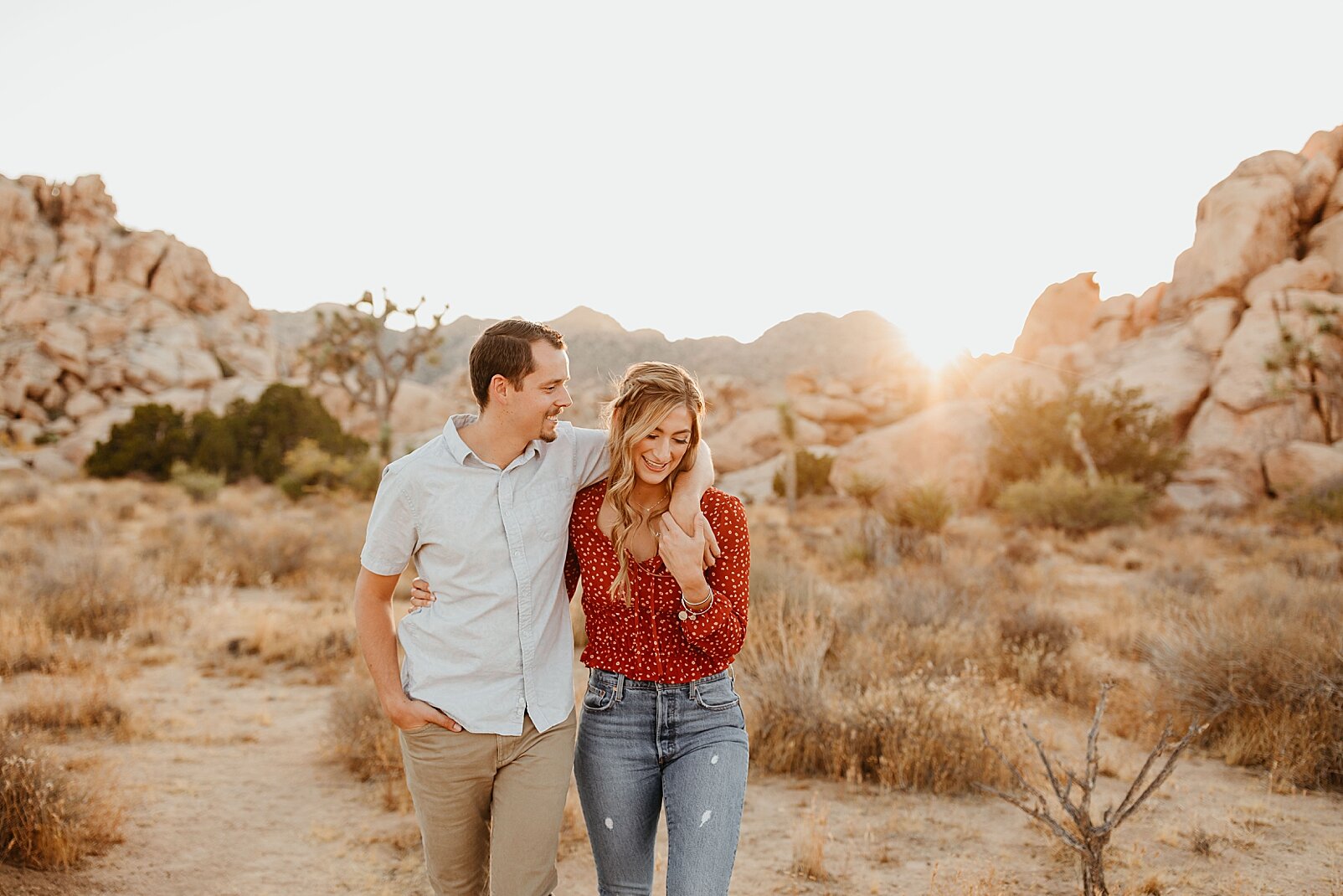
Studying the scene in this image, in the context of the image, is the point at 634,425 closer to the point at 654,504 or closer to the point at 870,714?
the point at 654,504

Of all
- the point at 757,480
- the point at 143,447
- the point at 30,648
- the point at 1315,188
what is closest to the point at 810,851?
the point at 30,648

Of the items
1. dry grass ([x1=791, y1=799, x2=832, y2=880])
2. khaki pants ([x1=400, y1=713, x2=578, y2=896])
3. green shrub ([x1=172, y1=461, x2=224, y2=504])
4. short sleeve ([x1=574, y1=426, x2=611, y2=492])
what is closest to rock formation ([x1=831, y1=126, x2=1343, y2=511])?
green shrub ([x1=172, y1=461, x2=224, y2=504])

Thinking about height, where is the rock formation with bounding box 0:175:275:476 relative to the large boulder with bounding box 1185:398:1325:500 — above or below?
above

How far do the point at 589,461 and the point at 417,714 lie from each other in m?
0.99

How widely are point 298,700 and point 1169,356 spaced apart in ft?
113

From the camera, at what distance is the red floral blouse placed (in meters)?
2.66

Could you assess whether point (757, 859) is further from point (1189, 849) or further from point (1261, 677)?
point (1261, 677)

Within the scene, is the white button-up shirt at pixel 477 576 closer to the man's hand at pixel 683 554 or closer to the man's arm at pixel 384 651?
the man's arm at pixel 384 651

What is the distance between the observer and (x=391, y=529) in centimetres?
265

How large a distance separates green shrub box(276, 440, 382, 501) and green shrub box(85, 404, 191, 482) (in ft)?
18.0

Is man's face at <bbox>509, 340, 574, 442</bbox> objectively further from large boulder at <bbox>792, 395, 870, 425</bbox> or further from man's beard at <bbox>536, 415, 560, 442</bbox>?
large boulder at <bbox>792, 395, 870, 425</bbox>

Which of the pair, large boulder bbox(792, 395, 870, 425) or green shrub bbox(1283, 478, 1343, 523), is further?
large boulder bbox(792, 395, 870, 425)

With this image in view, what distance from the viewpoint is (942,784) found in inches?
212

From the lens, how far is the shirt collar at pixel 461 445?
2680mm
